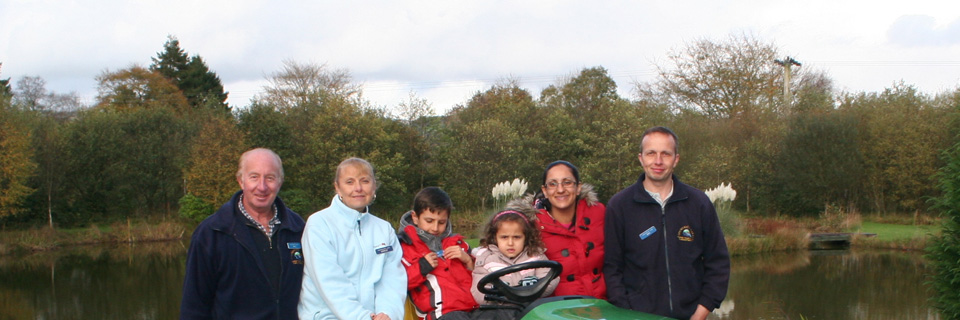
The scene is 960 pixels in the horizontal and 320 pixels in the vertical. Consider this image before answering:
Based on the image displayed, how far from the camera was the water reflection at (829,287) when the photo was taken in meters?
10.8

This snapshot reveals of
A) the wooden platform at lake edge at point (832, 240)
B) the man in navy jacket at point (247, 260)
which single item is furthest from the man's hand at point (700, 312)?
the wooden platform at lake edge at point (832, 240)

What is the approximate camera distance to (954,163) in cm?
536

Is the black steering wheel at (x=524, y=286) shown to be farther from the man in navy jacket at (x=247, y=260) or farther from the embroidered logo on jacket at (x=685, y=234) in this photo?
the man in navy jacket at (x=247, y=260)

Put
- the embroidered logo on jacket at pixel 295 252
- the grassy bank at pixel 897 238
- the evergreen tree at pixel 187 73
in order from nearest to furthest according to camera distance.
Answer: the embroidered logo on jacket at pixel 295 252, the grassy bank at pixel 897 238, the evergreen tree at pixel 187 73

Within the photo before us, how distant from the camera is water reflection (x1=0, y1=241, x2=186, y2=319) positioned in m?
12.4

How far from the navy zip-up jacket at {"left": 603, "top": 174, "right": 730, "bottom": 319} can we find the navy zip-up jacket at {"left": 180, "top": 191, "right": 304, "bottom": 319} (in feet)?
5.66

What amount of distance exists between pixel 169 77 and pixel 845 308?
35489 mm

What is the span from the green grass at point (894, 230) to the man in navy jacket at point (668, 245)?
52.1ft

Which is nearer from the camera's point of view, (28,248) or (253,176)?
(253,176)

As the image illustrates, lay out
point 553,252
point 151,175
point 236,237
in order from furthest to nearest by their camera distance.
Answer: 1. point 151,175
2. point 553,252
3. point 236,237

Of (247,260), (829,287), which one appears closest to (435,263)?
(247,260)

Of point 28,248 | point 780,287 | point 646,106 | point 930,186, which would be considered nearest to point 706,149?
point 646,106

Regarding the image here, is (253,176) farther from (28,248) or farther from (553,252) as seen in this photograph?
(28,248)

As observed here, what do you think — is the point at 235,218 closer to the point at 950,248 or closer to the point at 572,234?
the point at 572,234
